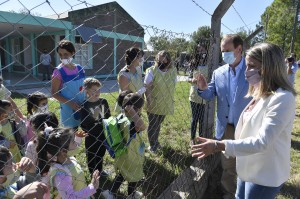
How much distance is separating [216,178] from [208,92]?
1158 mm

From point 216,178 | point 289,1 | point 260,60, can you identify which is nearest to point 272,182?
point 260,60

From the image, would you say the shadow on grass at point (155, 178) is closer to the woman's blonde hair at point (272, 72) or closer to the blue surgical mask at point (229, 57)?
the blue surgical mask at point (229, 57)

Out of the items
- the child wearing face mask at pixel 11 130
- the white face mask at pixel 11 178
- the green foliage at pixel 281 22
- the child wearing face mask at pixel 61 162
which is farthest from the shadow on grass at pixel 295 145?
the green foliage at pixel 281 22

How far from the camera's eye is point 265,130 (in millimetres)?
1634

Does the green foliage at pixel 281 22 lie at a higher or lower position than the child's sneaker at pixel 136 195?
higher

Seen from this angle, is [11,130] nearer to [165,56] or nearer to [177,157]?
[165,56]

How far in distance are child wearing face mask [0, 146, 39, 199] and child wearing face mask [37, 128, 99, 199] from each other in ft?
0.32

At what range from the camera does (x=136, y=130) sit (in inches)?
97.5

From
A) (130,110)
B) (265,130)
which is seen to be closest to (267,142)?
(265,130)

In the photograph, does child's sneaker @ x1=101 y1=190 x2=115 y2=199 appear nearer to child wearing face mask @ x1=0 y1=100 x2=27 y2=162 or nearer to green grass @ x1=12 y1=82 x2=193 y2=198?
green grass @ x1=12 y1=82 x2=193 y2=198

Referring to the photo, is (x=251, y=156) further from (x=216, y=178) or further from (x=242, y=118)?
(x=216, y=178)

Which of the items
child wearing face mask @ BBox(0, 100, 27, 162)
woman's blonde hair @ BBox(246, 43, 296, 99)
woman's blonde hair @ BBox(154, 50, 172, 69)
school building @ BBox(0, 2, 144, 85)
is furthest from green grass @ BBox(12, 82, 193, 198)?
woman's blonde hair @ BBox(246, 43, 296, 99)

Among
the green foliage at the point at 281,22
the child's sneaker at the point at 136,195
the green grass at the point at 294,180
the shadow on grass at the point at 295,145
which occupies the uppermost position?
the green foliage at the point at 281,22

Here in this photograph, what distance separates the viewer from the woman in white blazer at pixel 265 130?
164cm
